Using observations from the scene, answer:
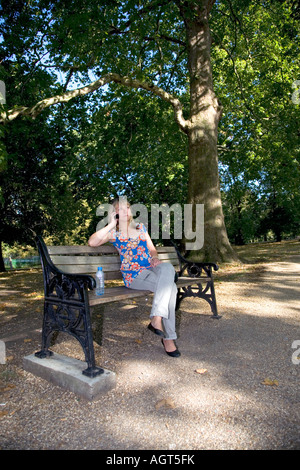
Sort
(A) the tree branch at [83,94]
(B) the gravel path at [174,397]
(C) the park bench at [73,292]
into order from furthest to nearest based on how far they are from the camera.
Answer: (A) the tree branch at [83,94] < (C) the park bench at [73,292] < (B) the gravel path at [174,397]

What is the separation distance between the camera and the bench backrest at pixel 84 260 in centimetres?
344

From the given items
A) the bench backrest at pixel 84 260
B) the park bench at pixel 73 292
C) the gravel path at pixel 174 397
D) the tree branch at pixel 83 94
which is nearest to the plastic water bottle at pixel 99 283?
the park bench at pixel 73 292

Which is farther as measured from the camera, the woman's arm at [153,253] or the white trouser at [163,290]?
the woman's arm at [153,253]

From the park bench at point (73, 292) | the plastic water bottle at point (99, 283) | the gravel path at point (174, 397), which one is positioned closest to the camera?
the gravel path at point (174, 397)

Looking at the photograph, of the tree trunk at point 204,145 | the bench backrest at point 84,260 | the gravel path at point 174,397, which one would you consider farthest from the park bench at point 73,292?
the tree trunk at point 204,145

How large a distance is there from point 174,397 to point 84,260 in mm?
1777

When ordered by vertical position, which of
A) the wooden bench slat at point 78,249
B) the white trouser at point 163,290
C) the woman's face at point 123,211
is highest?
the woman's face at point 123,211

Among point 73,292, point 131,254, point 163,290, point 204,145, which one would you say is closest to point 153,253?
point 131,254

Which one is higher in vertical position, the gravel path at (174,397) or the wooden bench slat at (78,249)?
the wooden bench slat at (78,249)

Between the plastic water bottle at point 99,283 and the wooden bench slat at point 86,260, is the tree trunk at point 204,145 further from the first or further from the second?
the plastic water bottle at point 99,283

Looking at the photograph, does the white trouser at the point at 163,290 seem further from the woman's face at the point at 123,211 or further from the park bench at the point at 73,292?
the woman's face at the point at 123,211

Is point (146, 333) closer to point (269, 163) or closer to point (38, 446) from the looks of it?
point (38, 446)

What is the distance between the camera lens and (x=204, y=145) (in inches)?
383

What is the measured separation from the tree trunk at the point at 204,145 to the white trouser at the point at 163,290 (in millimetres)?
5347
